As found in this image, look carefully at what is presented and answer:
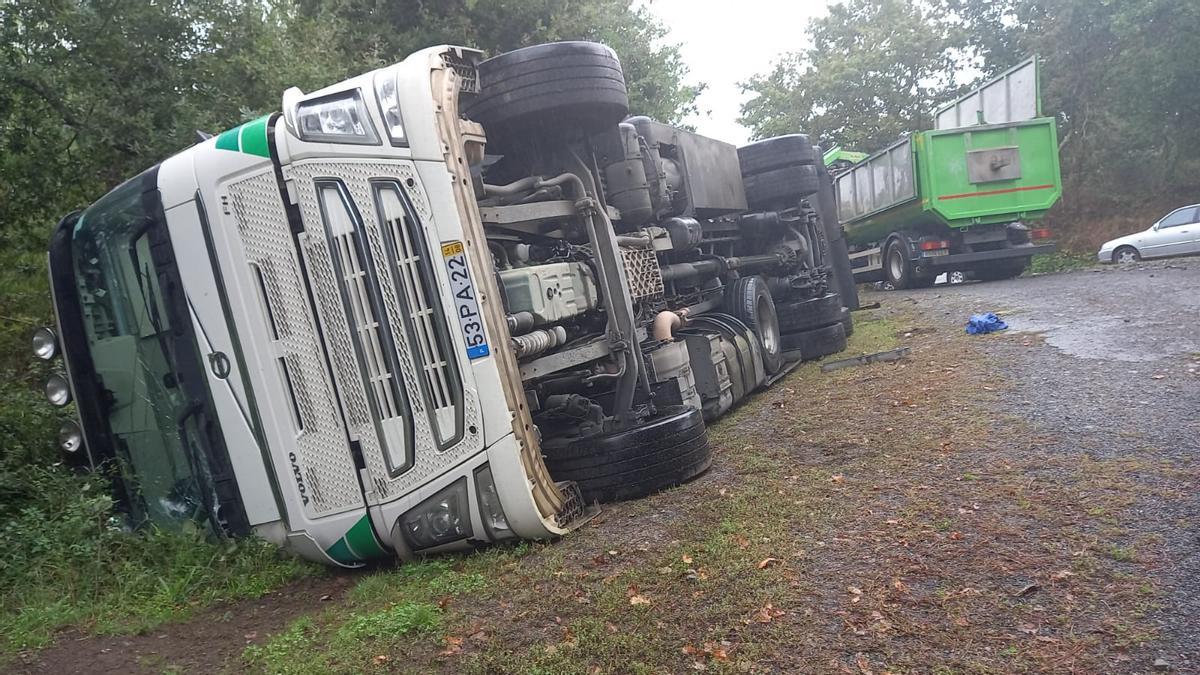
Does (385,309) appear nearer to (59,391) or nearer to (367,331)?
(367,331)

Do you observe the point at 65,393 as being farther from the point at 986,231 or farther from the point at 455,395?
the point at 986,231

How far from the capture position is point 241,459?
4074 mm

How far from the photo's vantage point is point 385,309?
3875mm

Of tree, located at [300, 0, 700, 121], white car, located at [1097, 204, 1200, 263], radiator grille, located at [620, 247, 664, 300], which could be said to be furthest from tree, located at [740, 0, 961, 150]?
radiator grille, located at [620, 247, 664, 300]

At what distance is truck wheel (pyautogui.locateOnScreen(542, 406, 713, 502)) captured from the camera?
4566mm

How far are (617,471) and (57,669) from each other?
260 cm

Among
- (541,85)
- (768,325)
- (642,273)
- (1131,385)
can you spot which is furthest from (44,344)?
(1131,385)

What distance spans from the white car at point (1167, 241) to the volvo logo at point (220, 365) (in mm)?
18646

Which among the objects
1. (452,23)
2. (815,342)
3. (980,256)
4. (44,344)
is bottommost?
(815,342)

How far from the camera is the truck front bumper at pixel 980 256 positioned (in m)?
15.0

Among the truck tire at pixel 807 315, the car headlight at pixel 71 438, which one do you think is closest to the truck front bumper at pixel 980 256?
the truck tire at pixel 807 315

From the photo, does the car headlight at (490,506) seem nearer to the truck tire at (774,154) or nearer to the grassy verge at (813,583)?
the grassy verge at (813,583)

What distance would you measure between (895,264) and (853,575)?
14.6m

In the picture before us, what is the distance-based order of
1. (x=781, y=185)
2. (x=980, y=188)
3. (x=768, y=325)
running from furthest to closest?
(x=980, y=188)
(x=781, y=185)
(x=768, y=325)
